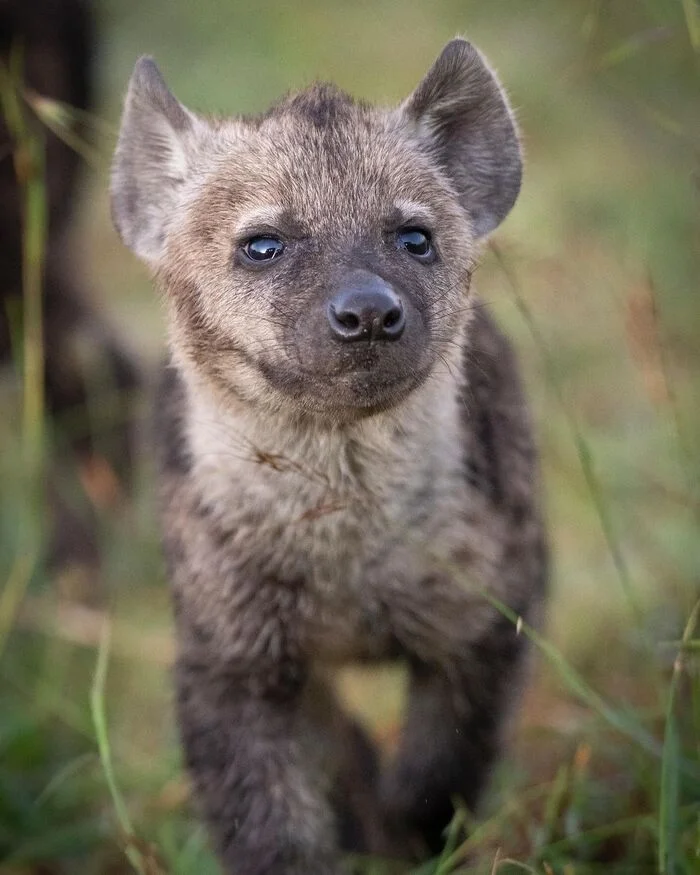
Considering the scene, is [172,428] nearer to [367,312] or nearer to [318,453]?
[318,453]

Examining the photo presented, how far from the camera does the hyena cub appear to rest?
10.4ft

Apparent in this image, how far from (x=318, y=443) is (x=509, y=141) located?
2.94ft

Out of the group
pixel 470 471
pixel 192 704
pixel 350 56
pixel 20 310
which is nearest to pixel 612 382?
pixel 20 310

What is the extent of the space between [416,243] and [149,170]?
2.57 feet

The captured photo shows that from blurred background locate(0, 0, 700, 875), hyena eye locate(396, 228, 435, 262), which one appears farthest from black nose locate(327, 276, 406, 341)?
blurred background locate(0, 0, 700, 875)

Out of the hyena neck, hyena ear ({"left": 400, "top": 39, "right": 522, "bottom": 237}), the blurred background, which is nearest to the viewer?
the hyena neck

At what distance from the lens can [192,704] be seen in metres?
3.38

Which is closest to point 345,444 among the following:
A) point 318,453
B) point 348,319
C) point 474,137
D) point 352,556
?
point 318,453

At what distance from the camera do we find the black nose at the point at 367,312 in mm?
2857

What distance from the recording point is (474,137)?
137 inches

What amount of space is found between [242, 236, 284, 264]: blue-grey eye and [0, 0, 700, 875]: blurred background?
0.64 meters

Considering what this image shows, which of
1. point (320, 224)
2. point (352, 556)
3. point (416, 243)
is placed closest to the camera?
point (320, 224)

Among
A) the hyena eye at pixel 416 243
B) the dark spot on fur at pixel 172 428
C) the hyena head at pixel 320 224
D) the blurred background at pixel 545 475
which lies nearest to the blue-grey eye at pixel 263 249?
the hyena head at pixel 320 224

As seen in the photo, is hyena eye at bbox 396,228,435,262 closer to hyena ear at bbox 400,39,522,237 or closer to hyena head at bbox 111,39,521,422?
hyena head at bbox 111,39,521,422
